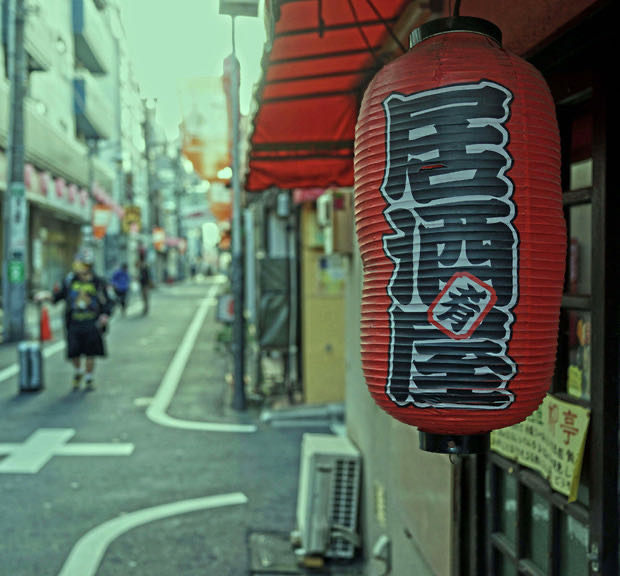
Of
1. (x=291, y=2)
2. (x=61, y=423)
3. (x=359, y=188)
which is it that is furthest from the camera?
(x=61, y=423)

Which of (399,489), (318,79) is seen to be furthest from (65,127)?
(399,489)

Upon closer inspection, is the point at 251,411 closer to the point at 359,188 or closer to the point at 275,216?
the point at 275,216

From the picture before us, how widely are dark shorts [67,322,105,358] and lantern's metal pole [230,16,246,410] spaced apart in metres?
2.11

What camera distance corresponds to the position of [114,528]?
6.31m

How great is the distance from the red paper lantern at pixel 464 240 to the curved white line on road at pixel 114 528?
4.02m

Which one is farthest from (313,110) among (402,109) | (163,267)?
(163,267)

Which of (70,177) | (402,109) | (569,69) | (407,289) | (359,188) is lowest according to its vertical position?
(407,289)

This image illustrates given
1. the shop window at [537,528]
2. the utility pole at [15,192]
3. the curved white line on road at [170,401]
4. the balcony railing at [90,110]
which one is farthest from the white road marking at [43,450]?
the balcony railing at [90,110]

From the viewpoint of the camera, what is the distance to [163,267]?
8750 cm

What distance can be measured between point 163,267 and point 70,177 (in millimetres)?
53844

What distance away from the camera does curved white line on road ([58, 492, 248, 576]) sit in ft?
18.2

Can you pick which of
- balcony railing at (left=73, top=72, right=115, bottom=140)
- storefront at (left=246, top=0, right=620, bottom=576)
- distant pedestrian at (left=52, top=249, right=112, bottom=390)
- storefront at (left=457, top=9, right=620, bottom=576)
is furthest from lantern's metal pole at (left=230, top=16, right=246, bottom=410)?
balcony railing at (left=73, top=72, right=115, bottom=140)

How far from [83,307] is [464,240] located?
10.2 m

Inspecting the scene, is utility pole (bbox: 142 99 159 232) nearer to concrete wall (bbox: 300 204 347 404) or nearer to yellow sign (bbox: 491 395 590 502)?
concrete wall (bbox: 300 204 347 404)
